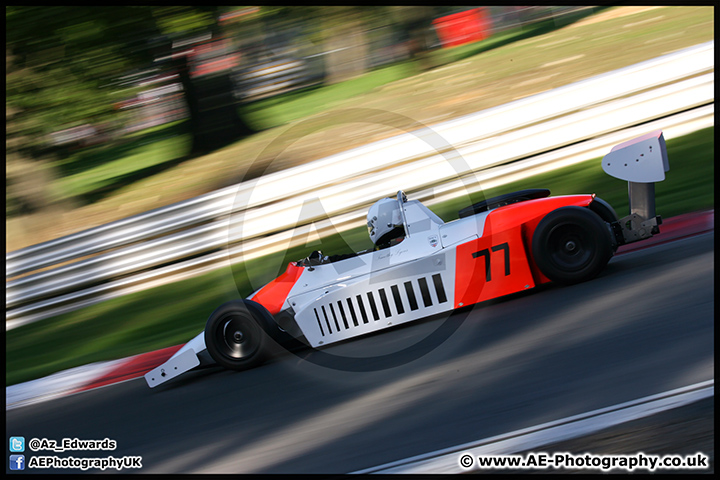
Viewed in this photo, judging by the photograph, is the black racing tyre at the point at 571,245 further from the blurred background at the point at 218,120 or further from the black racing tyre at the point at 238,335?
the blurred background at the point at 218,120

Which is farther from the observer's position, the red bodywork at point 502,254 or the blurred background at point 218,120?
the blurred background at point 218,120

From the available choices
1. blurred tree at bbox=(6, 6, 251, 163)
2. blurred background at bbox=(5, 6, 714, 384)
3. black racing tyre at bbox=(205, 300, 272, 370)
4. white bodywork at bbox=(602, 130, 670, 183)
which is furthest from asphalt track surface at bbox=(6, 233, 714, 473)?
blurred tree at bbox=(6, 6, 251, 163)

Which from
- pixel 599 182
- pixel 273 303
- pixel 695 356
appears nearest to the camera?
pixel 695 356

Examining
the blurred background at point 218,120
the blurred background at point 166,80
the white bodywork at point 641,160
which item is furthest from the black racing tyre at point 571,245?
the blurred background at point 166,80

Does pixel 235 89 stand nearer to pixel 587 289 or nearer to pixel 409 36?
pixel 409 36

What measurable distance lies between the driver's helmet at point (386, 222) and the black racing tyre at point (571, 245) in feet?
3.65

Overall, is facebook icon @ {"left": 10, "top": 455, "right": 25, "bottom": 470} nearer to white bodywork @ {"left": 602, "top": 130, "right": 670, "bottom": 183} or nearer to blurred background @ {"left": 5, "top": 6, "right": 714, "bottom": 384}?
blurred background @ {"left": 5, "top": 6, "right": 714, "bottom": 384}

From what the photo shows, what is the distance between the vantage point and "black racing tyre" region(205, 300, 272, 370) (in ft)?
13.2

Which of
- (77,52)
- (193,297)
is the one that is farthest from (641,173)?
(77,52)

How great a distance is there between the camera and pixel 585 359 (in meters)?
3.34

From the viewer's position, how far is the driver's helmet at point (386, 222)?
4.57 metres

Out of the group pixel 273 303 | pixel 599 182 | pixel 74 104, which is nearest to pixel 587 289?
pixel 273 303

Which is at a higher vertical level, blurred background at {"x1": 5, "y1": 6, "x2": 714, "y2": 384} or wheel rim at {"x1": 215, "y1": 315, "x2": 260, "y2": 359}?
blurred background at {"x1": 5, "y1": 6, "x2": 714, "y2": 384}

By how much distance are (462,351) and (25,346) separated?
5.63m
